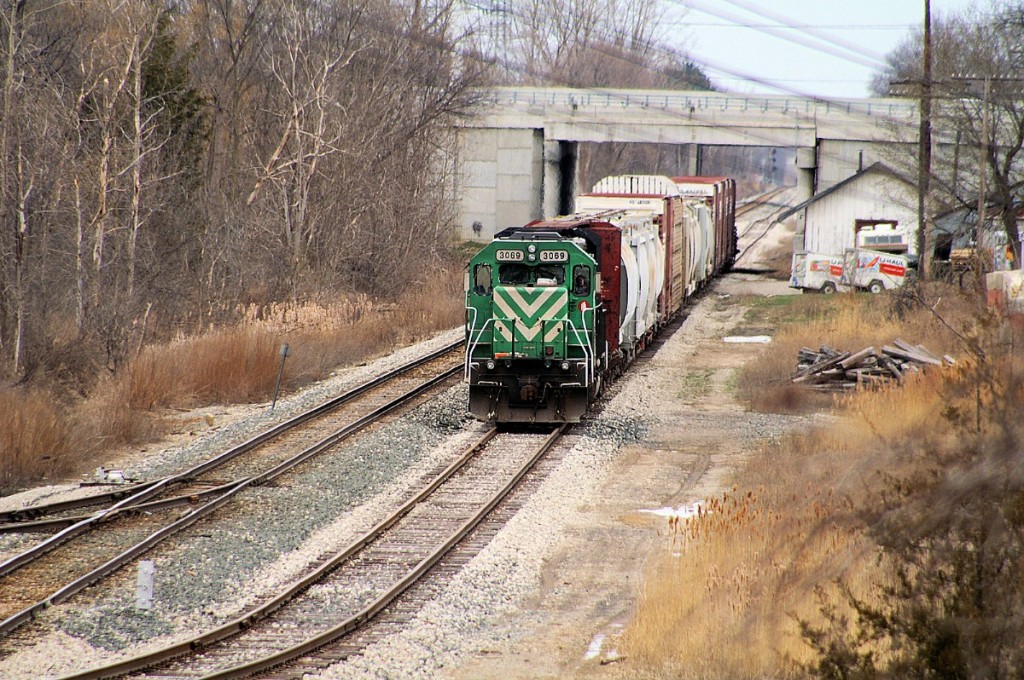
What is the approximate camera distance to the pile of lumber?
19.9 m

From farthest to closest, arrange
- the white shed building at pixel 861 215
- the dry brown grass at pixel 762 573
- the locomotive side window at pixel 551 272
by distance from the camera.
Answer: the white shed building at pixel 861 215 < the locomotive side window at pixel 551 272 < the dry brown grass at pixel 762 573

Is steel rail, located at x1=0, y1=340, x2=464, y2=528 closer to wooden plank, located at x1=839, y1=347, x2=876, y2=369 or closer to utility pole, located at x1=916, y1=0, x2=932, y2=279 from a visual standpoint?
wooden plank, located at x1=839, y1=347, x2=876, y2=369

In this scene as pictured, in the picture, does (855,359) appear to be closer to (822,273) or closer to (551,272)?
(551,272)

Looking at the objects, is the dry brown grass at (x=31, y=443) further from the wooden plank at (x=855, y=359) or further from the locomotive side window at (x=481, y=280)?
the wooden plank at (x=855, y=359)

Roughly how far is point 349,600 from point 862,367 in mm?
13206

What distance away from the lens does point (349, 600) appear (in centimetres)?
1034

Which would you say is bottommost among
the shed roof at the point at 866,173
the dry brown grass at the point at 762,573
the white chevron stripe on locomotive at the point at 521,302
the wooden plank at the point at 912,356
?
the dry brown grass at the point at 762,573

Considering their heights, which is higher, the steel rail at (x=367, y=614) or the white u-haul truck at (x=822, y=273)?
the white u-haul truck at (x=822, y=273)

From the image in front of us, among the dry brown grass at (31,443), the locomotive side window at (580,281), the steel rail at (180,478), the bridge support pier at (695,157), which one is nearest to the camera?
the steel rail at (180,478)

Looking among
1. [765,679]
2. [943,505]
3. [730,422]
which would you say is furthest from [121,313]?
[943,505]

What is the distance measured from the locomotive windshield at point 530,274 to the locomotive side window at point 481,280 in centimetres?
22

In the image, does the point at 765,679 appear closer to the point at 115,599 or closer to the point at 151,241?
the point at 115,599

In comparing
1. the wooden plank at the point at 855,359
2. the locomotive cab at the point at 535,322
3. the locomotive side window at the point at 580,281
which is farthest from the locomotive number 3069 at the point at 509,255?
the wooden plank at the point at 855,359

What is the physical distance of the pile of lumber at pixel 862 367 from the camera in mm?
19906
